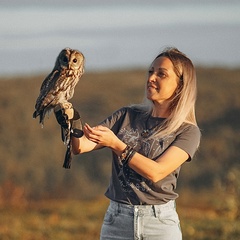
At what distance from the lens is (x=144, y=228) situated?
13.9 feet

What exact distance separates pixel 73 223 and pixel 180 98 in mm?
7835

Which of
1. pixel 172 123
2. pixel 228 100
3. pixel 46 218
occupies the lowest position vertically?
pixel 46 218

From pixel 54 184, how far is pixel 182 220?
14.8m

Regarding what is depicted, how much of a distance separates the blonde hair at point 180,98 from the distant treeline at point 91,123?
1531cm

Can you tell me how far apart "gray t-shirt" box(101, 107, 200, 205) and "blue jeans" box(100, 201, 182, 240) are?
0.13ft

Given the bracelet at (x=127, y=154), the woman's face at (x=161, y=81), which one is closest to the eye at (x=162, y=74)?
the woman's face at (x=161, y=81)

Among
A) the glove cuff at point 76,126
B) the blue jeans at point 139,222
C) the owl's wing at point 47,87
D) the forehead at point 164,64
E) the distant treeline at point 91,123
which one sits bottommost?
the blue jeans at point 139,222

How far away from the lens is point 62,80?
4070mm

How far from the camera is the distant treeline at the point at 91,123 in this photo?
26.2m

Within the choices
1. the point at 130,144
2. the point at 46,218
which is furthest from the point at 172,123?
the point at 46,218

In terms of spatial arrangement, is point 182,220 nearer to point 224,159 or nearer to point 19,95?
point 224,159

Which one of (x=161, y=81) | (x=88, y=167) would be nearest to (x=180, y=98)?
(x=161, y=81)

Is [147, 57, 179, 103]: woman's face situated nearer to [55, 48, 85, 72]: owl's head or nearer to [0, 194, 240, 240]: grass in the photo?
[55, 48, 85, 72]: owl's head

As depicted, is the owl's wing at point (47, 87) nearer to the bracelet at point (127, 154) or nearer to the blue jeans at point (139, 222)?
the bracelet at point (127, 154)
